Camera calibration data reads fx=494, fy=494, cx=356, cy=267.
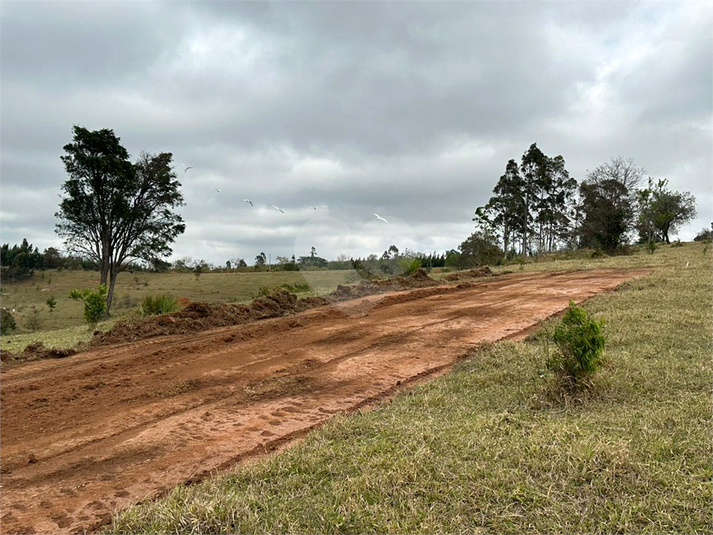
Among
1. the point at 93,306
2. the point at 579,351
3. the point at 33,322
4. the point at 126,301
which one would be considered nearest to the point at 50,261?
the point at 126,301

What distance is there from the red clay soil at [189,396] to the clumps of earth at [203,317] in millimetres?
574

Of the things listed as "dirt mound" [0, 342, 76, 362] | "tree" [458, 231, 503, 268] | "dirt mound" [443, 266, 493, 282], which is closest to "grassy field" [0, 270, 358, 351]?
"dirt mound" [443, 266, 493, 282]

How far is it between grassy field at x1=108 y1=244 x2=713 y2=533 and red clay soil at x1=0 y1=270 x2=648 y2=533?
1.77ft

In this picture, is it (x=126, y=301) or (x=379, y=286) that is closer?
(x=379, y=286)

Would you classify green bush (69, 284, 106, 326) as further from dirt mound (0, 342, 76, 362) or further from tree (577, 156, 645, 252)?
tree (577, 156, 645, 252)

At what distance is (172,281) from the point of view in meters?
31.8

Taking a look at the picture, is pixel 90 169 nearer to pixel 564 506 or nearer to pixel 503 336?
pixel 503 336

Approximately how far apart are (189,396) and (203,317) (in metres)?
5.05

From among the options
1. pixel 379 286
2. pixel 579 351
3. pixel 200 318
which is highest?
pixel 379 286

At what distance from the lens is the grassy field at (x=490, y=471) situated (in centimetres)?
270

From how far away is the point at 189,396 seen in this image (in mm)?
5465

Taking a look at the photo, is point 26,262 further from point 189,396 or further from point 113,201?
point 189,396

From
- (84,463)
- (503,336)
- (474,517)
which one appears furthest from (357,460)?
(503,336)

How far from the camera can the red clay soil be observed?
11.7 ft
